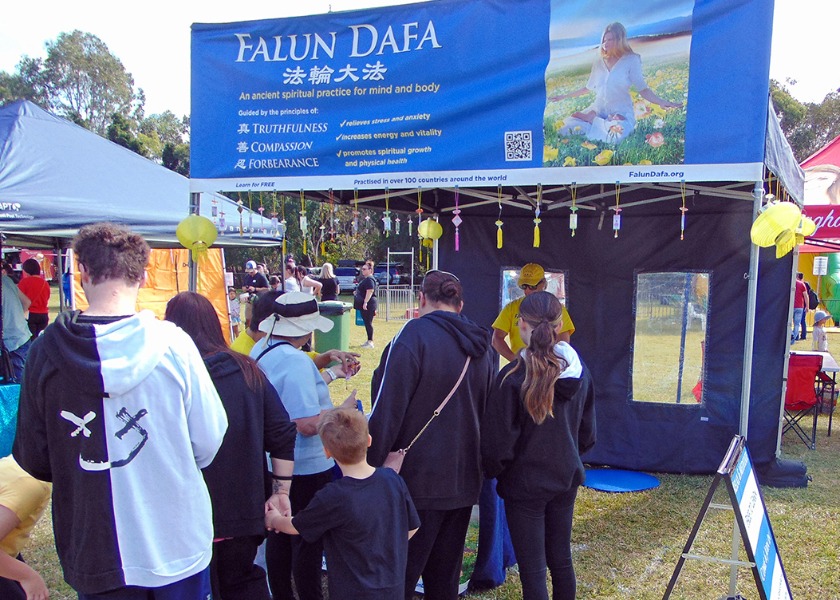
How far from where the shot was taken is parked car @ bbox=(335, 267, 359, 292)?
28583 mm

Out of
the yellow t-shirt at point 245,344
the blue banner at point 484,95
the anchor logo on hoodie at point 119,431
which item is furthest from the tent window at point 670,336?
the anchor logo on hoodie at point 119,431

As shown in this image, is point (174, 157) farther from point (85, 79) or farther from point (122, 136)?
point (85, 79)

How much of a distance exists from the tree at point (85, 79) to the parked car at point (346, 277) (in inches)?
909

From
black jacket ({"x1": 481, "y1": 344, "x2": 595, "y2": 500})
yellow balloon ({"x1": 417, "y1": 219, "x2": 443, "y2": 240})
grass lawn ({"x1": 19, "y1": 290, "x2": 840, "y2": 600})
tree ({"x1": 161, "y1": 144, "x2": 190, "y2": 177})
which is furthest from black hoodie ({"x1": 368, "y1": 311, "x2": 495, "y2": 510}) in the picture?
tree ({"x1": 161, "y1": 144, "x2": 190, "y2": 177})

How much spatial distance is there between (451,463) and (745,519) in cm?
119

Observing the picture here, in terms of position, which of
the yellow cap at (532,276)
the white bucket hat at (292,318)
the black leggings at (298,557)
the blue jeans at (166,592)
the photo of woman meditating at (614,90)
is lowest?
the black leggings at (298,557)

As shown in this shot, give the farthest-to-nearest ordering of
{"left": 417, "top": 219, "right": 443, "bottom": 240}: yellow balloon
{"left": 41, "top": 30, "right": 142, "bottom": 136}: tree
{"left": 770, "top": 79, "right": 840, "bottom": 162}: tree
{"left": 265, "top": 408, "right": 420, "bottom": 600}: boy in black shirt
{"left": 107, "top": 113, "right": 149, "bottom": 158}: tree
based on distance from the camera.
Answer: {"left": 41, "top": 30, "right": 142, "bottom": 136}: tree < {"left": 770, "top": 79, "right": 840, "bottom": 162}: tree < {"left": 107, "top": 113, "right": 149, "bottom": 158}: tree < {"left": 417, "top": 219, "right": 443, "bottom": 240}: yellow balloon < {"left": 265, "top": 408, "right": 420, "bottom": 600}: boy in black shirt

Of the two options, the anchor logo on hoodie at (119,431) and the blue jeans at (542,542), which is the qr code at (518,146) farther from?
the anchor logo on hoodie at (119,431)

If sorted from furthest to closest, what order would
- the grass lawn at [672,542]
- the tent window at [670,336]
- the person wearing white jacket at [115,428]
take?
the tent window at [670,336], the grass lawn at [672,542], the person wearing white jacket at [115,428]

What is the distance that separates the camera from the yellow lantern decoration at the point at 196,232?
4.28m

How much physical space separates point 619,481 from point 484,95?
3364mm

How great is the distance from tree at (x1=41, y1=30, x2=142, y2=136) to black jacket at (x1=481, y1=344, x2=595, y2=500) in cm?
4586

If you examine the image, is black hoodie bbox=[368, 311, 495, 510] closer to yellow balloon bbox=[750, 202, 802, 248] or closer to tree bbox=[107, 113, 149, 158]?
yellow balloon bbox=[750, 202, 802, 248]

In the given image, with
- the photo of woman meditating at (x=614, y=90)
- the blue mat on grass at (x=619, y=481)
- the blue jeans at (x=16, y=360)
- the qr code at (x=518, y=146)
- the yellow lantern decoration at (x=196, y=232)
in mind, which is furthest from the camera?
the blue jeans at (x=16, y=360)
